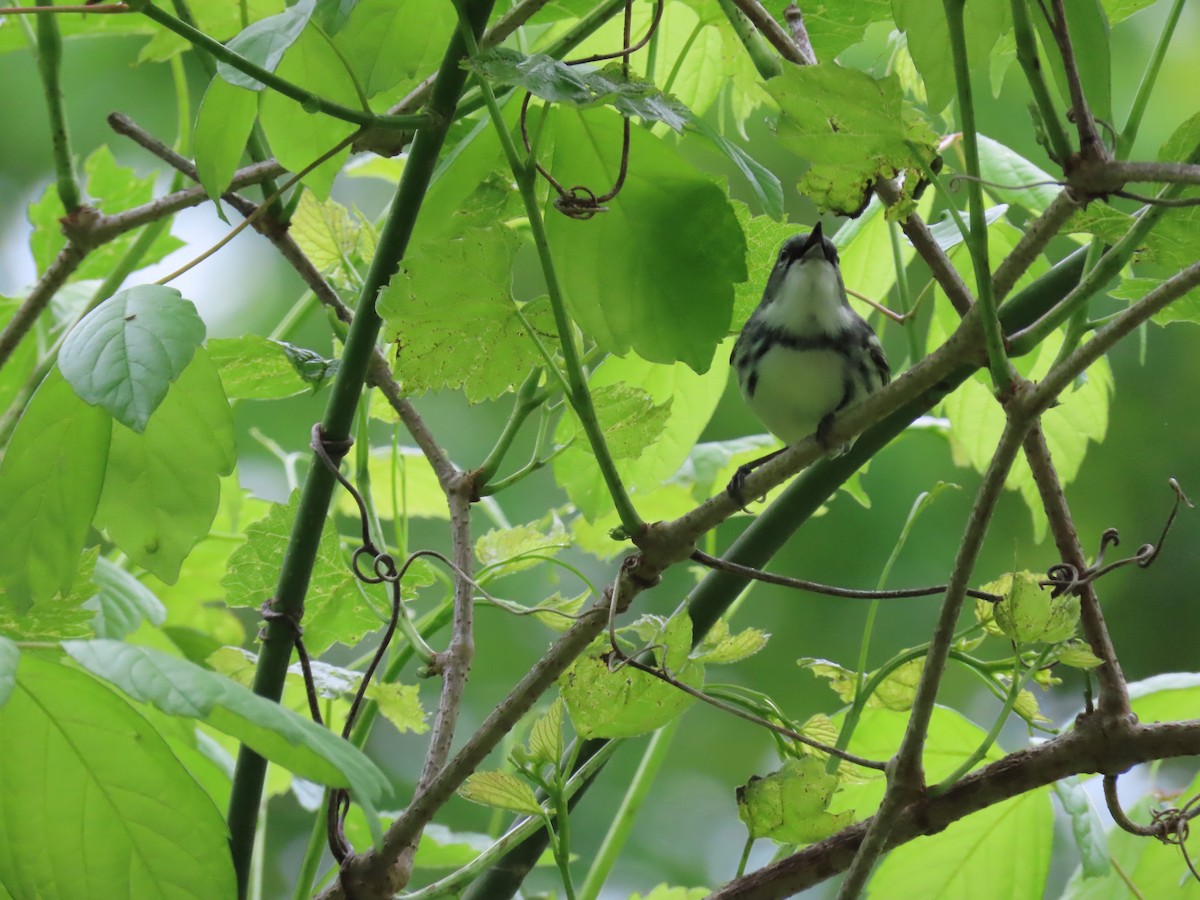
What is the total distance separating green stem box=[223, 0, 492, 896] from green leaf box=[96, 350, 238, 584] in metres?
0.04

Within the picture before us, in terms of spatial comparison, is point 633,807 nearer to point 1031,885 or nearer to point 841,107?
point 1031,885

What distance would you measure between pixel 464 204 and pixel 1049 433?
0.41m

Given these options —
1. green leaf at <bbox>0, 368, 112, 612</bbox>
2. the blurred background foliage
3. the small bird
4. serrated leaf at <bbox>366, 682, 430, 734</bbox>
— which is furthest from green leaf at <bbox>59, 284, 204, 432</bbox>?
the blurred background foliage

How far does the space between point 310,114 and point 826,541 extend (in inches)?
52.2

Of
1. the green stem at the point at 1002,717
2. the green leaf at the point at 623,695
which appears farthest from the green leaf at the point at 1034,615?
the green leaf at the point at 623,695

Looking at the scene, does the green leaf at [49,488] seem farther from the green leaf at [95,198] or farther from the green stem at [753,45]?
the green leaf at [95,198]

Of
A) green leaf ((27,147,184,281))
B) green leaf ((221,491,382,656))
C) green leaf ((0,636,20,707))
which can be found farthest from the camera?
green leaf ((27,147,184,281))

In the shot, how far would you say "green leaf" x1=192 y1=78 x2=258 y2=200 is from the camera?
0.46 metres

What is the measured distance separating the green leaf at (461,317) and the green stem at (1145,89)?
9.1 inches

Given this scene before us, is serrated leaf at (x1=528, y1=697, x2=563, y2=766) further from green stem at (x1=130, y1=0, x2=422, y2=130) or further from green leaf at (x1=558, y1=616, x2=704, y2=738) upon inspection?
green stem at (x1=130, y1=0, x2=422, y2=130)

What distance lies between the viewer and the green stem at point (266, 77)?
0.39 metres

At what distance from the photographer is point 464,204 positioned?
55cm

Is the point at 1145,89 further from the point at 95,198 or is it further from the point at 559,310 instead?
the point at 95,198

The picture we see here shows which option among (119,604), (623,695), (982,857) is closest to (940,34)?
(623,695)
